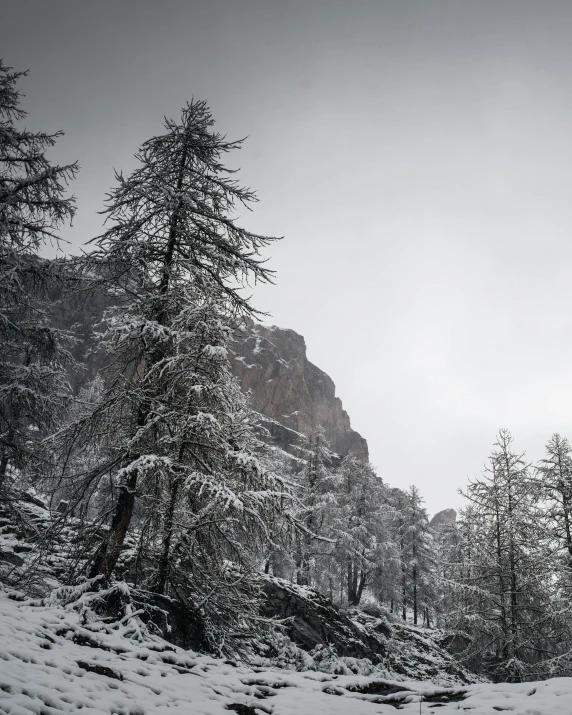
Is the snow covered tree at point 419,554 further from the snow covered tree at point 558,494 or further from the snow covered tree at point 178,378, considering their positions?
the snow covered tree at point 178,378

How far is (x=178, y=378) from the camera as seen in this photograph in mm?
7168

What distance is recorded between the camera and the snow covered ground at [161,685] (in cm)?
331

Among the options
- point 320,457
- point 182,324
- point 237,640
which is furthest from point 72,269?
point 320,457

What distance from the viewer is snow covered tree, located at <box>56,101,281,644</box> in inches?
264

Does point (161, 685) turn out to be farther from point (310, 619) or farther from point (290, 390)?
point (290, 390)

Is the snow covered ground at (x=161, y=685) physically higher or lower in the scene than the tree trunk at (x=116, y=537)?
lower

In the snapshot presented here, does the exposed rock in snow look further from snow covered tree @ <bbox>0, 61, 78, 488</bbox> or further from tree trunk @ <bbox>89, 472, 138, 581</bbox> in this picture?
snow covered tree @ <bbox>0, 61, 78, 488</bbox>

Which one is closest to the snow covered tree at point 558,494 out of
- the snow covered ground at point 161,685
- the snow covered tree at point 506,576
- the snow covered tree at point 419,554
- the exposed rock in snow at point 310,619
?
the snow covered tree at point 506,576

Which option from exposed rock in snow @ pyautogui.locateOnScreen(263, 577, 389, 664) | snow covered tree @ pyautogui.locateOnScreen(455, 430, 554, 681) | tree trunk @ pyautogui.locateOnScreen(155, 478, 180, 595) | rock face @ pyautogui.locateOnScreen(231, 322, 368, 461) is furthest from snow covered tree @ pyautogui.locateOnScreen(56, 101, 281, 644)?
rock face @ pyautogui.locateOnScreen(231, 322, 368, 461)

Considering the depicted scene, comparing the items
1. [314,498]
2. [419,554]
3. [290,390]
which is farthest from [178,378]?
[290,390]

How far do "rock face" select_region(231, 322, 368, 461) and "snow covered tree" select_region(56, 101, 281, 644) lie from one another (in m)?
85.3

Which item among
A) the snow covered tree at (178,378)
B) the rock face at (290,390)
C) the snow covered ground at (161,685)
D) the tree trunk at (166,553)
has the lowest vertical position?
the snow covered ground at (161,685)

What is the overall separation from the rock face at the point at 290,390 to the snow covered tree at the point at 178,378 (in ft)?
280

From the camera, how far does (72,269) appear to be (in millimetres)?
7969
